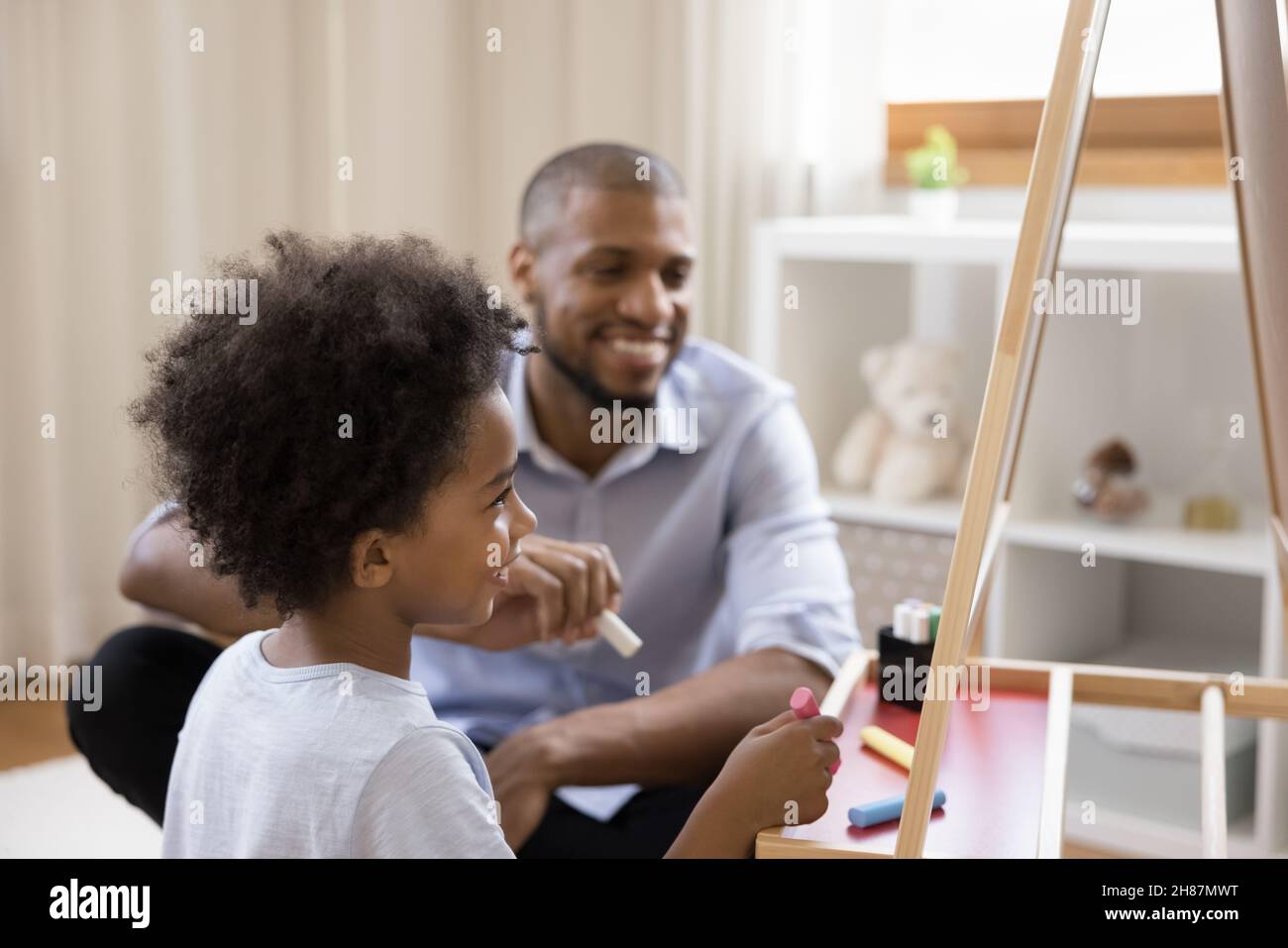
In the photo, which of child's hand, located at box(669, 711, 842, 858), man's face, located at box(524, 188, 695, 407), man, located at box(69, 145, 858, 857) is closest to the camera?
child's hand, located at box(669, 711, 842, 858)

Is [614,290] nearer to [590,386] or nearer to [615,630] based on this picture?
[590,386]

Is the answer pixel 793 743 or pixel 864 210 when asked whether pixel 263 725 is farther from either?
pixel 864 210

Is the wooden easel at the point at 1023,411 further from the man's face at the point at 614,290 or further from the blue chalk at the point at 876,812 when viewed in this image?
the man's face at the point at 614,290

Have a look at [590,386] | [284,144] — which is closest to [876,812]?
[590,386]

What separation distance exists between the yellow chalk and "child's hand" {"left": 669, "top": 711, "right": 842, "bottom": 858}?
0.15 m

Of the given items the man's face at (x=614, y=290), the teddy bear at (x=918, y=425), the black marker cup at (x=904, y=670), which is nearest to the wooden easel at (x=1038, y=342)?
the black marker cup at (x=904, y=670)

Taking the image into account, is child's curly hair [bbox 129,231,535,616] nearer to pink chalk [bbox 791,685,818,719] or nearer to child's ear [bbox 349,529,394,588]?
child's ear [bbox 349,529,394,588]

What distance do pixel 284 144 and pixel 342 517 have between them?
71.2 inches

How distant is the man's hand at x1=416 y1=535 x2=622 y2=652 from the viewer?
1.02m

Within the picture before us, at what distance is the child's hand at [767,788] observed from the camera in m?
0.81

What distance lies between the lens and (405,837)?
69 centimetres

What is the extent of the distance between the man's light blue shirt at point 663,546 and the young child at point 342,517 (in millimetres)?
563

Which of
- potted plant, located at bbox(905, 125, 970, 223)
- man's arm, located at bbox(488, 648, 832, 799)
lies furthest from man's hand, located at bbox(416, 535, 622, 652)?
potted plant, located at bbox(905, 125, 970, 223)

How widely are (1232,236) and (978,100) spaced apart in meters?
0.73
